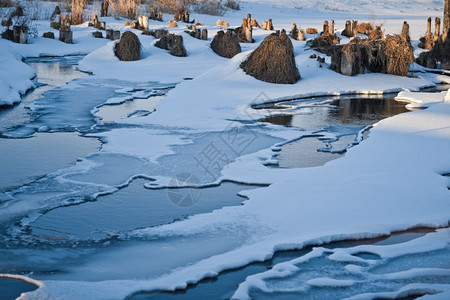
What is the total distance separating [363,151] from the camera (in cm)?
884

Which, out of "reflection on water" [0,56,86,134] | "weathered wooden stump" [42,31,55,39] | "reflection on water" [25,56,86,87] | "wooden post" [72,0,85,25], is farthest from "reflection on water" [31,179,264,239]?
"wooden post" [72,0,85,25]

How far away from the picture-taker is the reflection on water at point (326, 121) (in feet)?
28.9

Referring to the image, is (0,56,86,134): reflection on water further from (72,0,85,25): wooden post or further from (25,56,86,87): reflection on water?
(72,0,85,25): wooden post

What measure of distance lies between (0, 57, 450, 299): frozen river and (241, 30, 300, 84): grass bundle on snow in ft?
7.05

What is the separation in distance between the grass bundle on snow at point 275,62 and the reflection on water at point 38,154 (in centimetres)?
585

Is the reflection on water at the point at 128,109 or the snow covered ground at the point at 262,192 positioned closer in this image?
the snow covered ground at the point at 262,192

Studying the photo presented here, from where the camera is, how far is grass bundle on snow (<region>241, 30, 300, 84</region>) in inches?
581

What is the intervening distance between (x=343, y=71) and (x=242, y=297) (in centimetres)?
1178

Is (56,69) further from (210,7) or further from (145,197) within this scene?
(210,7)

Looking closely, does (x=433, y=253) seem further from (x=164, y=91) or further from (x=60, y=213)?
(x=164, y=91)

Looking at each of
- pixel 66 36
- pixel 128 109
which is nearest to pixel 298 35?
pixel 66 36

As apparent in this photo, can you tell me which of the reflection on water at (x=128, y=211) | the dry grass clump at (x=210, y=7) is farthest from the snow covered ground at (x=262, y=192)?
the dry grass clump at (x=210, y=7)

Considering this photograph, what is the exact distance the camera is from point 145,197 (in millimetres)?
7055

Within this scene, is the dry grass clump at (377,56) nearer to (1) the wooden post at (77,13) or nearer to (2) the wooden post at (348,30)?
(2) the wooden post at (348,30)
